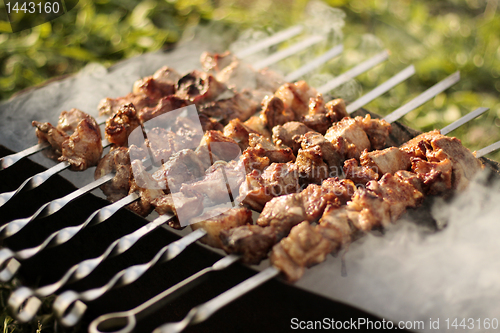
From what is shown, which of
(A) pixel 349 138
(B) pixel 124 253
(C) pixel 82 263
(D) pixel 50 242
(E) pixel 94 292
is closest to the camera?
(E) pixel 94 292

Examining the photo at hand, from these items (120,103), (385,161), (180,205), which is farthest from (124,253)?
(385,161)

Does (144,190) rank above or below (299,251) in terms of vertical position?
below

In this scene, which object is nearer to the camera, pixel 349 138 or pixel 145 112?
pixel 349 138

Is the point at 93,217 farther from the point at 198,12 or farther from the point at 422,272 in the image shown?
the point at 198,12

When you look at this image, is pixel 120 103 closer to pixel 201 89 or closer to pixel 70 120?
pixel 70 120

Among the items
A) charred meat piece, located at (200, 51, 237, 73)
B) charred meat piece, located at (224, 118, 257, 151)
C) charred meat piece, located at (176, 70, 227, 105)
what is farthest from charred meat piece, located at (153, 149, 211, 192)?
charred meat piece, located at (200, 51, 237, 73)

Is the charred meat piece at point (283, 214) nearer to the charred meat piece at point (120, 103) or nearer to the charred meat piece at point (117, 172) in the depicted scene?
the charred meat piece at point (117, 172)

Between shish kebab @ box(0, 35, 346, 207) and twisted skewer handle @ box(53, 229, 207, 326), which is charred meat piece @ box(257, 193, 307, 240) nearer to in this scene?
twisted skewer handle @ box(53, 229, 207, 326)
